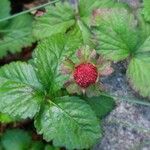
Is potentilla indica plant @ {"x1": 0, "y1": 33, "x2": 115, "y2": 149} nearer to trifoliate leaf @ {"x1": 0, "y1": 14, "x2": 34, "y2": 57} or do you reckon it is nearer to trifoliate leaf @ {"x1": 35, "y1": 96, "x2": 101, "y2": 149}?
trifoliate leaf @ {"x1": 35, "y1": 96, "x2": 101, "y2": 149}

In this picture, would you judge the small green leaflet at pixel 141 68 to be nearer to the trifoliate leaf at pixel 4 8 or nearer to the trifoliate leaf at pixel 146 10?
the trifoliate leaf at pixel 146 10

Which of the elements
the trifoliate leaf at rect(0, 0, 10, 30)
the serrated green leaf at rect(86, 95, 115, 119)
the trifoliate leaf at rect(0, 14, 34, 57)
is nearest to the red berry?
the serrated green leaf at rect(86, 95, 115, 119)

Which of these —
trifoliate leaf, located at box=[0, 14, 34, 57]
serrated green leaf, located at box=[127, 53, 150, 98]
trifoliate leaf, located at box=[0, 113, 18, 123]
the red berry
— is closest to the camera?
the red berry

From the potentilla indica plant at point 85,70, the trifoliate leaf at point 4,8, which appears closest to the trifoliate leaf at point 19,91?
the potentilla indica plant at point 85,70

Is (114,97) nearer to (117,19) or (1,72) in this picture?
(117,19)

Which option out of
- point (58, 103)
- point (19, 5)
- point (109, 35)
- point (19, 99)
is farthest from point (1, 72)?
point (19, 5)
